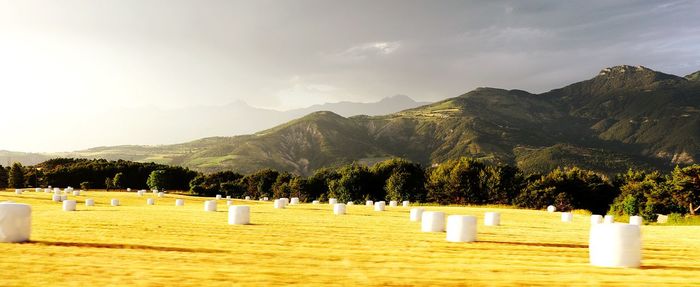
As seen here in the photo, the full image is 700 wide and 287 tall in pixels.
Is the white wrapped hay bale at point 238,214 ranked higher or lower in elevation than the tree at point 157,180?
lower

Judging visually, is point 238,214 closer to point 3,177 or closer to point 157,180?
point 157,180

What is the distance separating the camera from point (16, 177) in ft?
364

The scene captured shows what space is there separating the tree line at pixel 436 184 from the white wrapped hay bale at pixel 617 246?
181 ft

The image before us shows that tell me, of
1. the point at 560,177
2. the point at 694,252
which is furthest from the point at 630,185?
the point at 694,252

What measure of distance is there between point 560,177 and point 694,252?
7923 centimetres

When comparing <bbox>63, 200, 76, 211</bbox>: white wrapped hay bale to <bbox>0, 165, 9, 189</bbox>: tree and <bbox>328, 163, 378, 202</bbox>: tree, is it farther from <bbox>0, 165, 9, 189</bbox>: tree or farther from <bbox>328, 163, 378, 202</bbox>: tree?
<bbox>0, 165, 9, 189</bbox>: tree

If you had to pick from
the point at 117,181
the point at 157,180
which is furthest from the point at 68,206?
the point at 157,180

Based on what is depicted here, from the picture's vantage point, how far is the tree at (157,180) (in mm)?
115750

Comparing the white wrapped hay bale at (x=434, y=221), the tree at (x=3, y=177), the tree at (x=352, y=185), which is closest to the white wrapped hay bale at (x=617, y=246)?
the white wrapped hay bale at (x=434, y=221)

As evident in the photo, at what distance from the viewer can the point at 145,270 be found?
10.9 metres

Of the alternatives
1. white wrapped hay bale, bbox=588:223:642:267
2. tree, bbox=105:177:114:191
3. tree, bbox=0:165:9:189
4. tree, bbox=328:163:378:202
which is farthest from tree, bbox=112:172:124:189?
white wrapped hay bale, bbox=588:223:642:267

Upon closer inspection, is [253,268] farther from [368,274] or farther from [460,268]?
[460,268]

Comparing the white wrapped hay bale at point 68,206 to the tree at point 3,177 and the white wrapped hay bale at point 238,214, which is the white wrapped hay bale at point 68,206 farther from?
the tree at point 3,177

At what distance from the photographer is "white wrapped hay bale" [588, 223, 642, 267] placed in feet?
43.3
